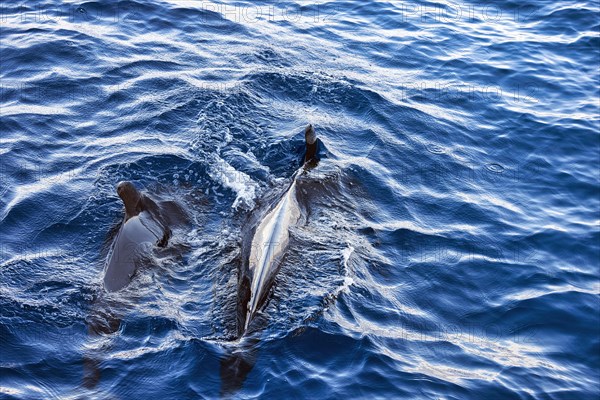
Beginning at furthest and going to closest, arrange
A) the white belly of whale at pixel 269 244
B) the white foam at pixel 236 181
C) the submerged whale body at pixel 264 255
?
the white foam at pixel 236 181
the white belly of whale at pixel 269 244
the submerged whale body at pixel 264 255

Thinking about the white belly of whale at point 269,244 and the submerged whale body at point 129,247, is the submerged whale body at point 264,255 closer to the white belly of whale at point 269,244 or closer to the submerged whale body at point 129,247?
the white belly of whale at point 269,244

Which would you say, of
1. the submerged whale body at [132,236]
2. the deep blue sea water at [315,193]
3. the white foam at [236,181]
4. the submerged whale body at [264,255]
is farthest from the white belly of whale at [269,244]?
the submerged whale body at [132,236]

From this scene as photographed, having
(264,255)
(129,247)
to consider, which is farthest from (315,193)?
(129,247)

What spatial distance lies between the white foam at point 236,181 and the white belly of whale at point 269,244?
2.51 ft

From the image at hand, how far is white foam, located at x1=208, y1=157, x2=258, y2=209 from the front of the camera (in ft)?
35.2

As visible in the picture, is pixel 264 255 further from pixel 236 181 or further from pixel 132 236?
pixel 236 181

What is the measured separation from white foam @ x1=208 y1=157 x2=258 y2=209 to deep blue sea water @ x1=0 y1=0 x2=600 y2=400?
0.03 meters

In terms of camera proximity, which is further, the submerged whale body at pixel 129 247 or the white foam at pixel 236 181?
the white foam at pixel 236 181

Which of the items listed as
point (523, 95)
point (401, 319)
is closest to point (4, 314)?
point (401, 319)

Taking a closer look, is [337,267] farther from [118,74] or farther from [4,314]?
[118,74]

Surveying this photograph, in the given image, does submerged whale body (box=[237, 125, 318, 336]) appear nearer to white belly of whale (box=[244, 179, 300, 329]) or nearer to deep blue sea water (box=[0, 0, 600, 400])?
white belly of whale (box=[244, 179, 300, 329])

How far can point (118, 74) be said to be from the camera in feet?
47.9

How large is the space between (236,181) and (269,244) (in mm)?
2311

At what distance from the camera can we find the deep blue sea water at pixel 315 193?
793 centimetres
